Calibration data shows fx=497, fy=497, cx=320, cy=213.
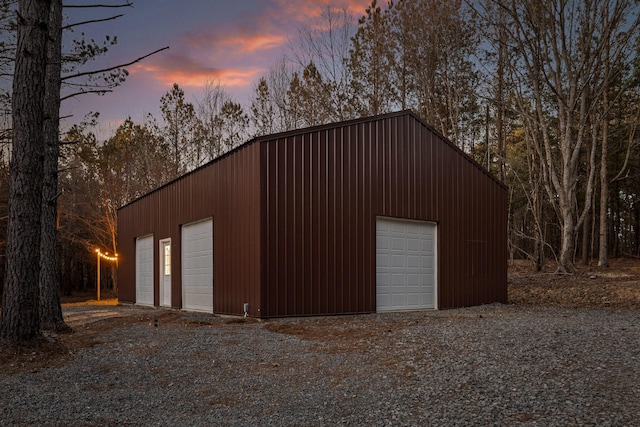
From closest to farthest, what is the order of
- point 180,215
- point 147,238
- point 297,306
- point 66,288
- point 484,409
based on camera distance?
point 484,409, point 297,306, point 180,215, point 147,238, point 66,288

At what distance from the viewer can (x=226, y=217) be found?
33.9ft

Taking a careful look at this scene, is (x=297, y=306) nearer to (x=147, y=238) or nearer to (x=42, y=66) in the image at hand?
(x=42, y=66)

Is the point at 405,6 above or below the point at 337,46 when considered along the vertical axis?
above

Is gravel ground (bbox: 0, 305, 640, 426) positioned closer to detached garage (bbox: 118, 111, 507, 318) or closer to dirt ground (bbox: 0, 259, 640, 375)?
dirt ground (bbox: 0, 259, 640, 375)

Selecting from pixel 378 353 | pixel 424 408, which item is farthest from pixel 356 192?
pixel 424 408

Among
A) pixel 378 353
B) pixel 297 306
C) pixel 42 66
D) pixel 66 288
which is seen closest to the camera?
pixel 378 353

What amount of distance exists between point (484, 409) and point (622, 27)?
16.8 metres

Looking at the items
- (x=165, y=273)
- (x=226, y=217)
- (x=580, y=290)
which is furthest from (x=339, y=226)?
(x=580, y=290)

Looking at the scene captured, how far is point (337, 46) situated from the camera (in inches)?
816

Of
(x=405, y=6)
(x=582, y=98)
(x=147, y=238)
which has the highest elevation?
(x=405, y=6)

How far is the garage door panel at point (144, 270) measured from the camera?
15516 millimetres

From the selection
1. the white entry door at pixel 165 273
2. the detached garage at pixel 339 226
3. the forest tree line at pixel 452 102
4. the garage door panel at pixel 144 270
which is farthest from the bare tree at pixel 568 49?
the garage door panel at pixel 144 270

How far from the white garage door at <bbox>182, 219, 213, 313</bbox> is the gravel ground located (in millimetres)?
3701

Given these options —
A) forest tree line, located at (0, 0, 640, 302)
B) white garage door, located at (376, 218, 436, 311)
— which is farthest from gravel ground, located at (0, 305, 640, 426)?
forest tree line, located at (0, 0, 640, 302)
